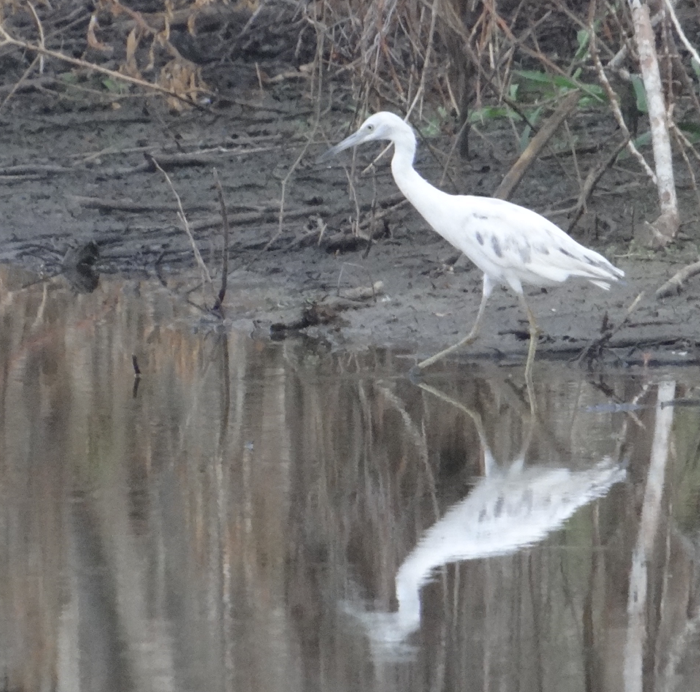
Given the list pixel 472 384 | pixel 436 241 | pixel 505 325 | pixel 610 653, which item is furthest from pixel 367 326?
pixel 610 653

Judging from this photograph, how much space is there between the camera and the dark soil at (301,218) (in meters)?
8.21

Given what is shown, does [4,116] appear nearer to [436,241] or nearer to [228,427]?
[436,241]

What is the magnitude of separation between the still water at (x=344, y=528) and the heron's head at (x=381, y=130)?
121cm

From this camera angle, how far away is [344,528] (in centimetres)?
469

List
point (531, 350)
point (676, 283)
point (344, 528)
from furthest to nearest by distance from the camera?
point (676, 283) → point (531, 350) → point (344, 528)

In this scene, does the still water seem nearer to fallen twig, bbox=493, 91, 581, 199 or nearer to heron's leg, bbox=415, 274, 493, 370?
heron's leg, bbox=415, 274, 493, 370

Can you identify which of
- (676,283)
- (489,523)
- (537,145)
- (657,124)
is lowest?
(489,523)

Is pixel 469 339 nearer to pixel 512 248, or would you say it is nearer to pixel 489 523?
pixel 512 248

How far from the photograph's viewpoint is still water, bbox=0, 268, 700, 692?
3627 mm

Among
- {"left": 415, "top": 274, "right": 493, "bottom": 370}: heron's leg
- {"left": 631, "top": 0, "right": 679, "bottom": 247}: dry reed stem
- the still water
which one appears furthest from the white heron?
{"left": 631, "top": 0, "right": 679, "bottom": 247}: dry reed stem

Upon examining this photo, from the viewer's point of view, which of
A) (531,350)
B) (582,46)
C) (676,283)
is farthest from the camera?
(582,46)

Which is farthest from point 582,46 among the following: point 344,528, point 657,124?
point 344,528

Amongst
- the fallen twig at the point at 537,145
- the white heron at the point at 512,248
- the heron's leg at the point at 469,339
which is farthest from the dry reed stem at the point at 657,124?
the heron's leg at the point at 469,339

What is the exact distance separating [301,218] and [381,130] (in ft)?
10.8
